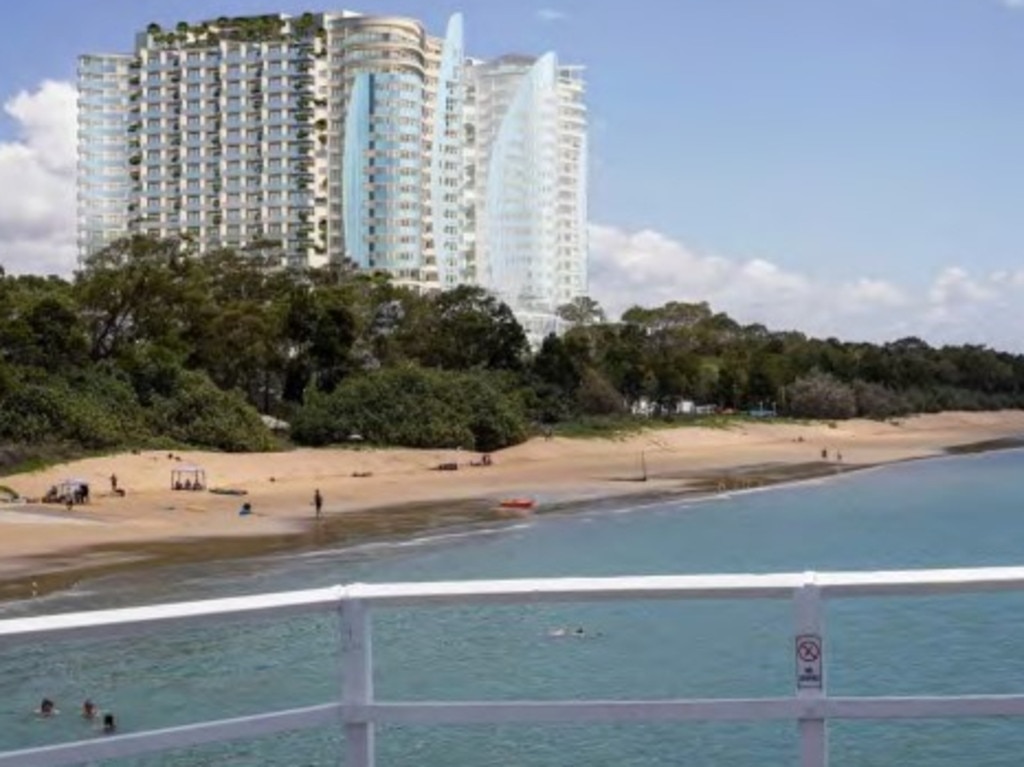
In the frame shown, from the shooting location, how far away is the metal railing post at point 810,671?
4000 millimetres

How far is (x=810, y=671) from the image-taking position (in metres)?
4.02

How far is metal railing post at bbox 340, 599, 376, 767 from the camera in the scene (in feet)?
13.3

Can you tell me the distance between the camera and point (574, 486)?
61125 mm

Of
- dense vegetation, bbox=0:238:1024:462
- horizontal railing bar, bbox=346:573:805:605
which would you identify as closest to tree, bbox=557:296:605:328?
dense vegetation, bbox=0:238:1024:462

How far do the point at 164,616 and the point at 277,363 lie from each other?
72542mm

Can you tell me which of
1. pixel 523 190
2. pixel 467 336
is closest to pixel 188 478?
pixel 467 336

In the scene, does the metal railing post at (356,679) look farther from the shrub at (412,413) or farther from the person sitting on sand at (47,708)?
the shrub at (412,413)

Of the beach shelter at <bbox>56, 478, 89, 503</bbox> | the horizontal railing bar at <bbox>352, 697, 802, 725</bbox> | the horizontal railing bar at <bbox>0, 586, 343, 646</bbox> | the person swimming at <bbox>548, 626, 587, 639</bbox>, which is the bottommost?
the person swimming at <bbox>548, 626, 587, 639</bbox>

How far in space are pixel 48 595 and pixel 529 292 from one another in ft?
373

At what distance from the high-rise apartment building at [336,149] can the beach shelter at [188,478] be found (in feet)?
237

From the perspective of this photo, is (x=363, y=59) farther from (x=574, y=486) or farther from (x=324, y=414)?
(x=574, y=486)

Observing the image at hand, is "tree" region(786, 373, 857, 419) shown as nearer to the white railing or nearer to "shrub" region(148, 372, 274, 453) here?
"shrub" region(148, 372, 274, 453)

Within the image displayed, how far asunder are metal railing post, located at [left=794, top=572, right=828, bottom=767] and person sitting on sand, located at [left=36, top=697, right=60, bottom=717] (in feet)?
30.8

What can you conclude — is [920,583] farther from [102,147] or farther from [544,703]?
[102,147]
